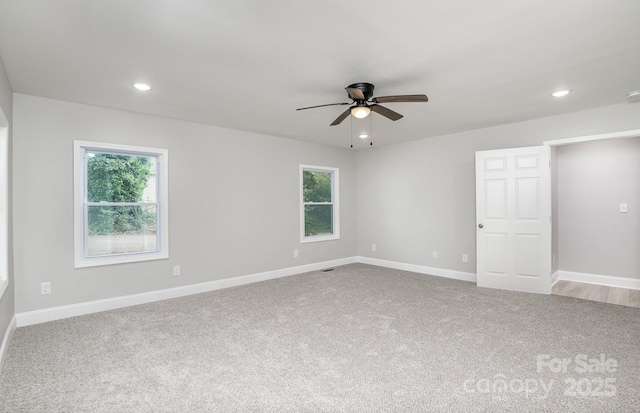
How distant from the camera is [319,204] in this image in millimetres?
6344

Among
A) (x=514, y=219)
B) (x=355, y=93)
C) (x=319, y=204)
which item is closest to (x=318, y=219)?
(x=319, y=204)

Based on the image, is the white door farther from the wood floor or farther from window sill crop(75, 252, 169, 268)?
window sill crop(75, 252, 169, 268)

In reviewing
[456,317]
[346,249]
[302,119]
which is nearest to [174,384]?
[456,317]

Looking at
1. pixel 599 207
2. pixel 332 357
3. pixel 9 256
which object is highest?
pixel 599 207

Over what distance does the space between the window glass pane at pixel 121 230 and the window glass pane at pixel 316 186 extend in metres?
2.66

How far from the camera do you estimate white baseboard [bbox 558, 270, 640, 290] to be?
460 cm

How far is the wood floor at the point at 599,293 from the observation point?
4.07 m

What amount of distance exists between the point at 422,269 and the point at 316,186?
243 cm

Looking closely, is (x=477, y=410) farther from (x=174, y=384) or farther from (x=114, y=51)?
(x=114, y=51)

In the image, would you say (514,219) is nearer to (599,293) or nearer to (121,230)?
(599,293)

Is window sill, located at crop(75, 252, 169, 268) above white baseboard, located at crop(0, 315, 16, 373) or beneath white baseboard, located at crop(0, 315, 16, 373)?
above

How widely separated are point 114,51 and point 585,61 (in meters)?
3.72

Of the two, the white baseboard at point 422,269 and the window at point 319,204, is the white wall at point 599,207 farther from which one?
the window at point 319,204

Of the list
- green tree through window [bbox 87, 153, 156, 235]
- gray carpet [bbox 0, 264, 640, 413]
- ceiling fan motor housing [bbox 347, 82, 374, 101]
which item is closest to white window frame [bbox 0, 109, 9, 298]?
gray carpet [bbox 0, 264, 640, 413]
